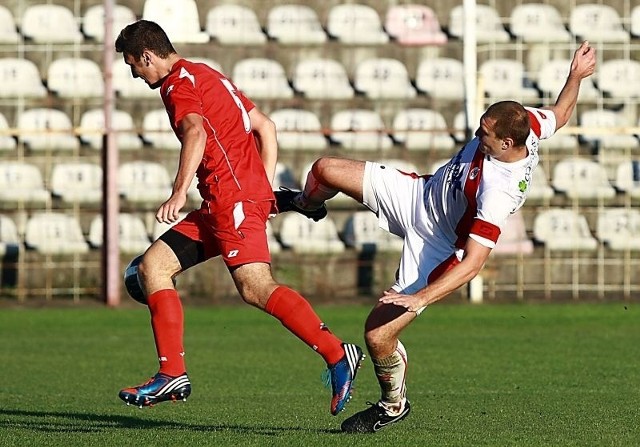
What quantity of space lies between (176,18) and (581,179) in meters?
5.54

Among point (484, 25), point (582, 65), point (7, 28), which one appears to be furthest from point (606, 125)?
point (582, 65)

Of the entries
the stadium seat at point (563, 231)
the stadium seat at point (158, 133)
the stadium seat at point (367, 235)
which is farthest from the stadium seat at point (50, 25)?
the stadium seat at point (563, 231)

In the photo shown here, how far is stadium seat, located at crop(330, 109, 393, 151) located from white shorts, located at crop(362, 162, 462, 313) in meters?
9.40

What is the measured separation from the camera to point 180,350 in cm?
740

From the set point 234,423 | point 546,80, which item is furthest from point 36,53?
point 234,423

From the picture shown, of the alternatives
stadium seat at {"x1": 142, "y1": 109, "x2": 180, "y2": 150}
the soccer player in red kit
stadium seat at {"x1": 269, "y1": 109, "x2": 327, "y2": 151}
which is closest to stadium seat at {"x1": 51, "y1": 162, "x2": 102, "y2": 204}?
stadium seat at {"x1": 142, "y1": 109, "x2": 180, "y2": 150}

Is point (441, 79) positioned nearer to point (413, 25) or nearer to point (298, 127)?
point (413, 25)

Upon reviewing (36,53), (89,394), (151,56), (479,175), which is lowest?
(89,394)

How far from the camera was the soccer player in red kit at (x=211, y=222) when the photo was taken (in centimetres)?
712

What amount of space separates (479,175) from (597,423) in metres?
1.62

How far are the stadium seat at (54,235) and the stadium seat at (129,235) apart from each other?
0.18 metres

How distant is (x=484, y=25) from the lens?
1906 cm

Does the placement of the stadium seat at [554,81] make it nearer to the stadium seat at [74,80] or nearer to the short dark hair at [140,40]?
the stadium seat at [74,80]

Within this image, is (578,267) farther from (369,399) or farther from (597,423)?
(597,423)
